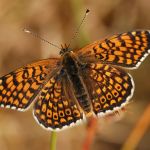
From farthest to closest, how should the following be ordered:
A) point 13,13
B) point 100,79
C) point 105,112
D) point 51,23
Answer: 1. point 51,23
2. point 13,13
3. point 100,79
4. point 105,112

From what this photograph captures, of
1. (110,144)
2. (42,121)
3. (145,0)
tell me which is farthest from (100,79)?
(145,0)

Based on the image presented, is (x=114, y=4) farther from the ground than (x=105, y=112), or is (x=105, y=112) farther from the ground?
(x=114, y=4)

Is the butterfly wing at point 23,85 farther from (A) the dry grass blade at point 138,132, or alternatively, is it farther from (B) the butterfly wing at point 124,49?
(A) the dry grass blade at point 138,132

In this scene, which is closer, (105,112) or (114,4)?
(105,112)

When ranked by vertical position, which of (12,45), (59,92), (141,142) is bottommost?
(141,142)

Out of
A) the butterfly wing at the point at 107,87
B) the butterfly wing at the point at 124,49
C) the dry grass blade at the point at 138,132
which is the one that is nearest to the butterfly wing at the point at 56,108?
the butterfly wing at the point at 107,87

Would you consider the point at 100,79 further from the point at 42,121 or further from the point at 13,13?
the point at 13,13

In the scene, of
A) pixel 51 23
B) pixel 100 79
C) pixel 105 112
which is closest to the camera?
pixel 105 112

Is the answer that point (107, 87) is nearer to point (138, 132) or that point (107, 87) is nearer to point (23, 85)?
point (23, 85)
